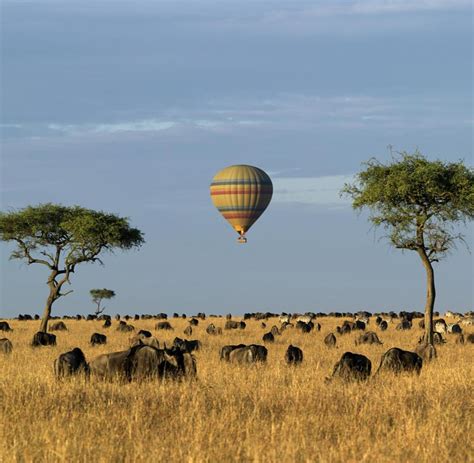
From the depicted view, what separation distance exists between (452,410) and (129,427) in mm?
5843

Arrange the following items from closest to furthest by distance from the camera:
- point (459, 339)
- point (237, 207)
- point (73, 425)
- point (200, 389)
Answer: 1. point (73, 425)
2. point (200, 389)
3. point (459, 339)
4. point (237, 207)

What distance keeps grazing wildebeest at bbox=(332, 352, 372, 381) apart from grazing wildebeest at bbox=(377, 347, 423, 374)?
1.32m

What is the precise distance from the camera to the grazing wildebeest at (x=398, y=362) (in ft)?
71.8

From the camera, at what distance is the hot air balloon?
6800cm

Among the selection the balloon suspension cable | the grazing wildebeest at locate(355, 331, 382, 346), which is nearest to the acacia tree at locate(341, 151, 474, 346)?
the grazing wildebeest at locate(355, 331, 382, 346)

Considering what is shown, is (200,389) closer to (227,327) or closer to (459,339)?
(459,339)

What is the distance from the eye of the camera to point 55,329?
192ft

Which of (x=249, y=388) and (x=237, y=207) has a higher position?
(x=237, y=207)

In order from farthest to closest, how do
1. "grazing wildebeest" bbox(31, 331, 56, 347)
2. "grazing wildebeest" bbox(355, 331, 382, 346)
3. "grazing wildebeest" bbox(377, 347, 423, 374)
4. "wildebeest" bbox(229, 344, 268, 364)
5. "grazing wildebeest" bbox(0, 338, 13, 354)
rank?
"grazing wildebeest" bbox(355, 331, 382, 346)
"grazing wildebeest" bbox(31, 331, 56, 347)
"grazing wildebeest" bbox(0, 338, 13, 354)
"wildebeest" bbox(229, 344, 268, 364)
"grazing wildebeest" bbox(377, 347, 423, 374)

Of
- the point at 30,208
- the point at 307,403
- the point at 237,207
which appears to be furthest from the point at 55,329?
the point at 307,403

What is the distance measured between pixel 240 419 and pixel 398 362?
884 centimetres

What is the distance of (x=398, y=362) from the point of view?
22.1 meters

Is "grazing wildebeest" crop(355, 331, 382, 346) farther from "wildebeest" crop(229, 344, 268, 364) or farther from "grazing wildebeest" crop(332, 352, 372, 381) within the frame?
"grazing wildebeest" crop(332, 352, 372, 381)

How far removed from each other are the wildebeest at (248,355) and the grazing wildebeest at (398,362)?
16.6ft
